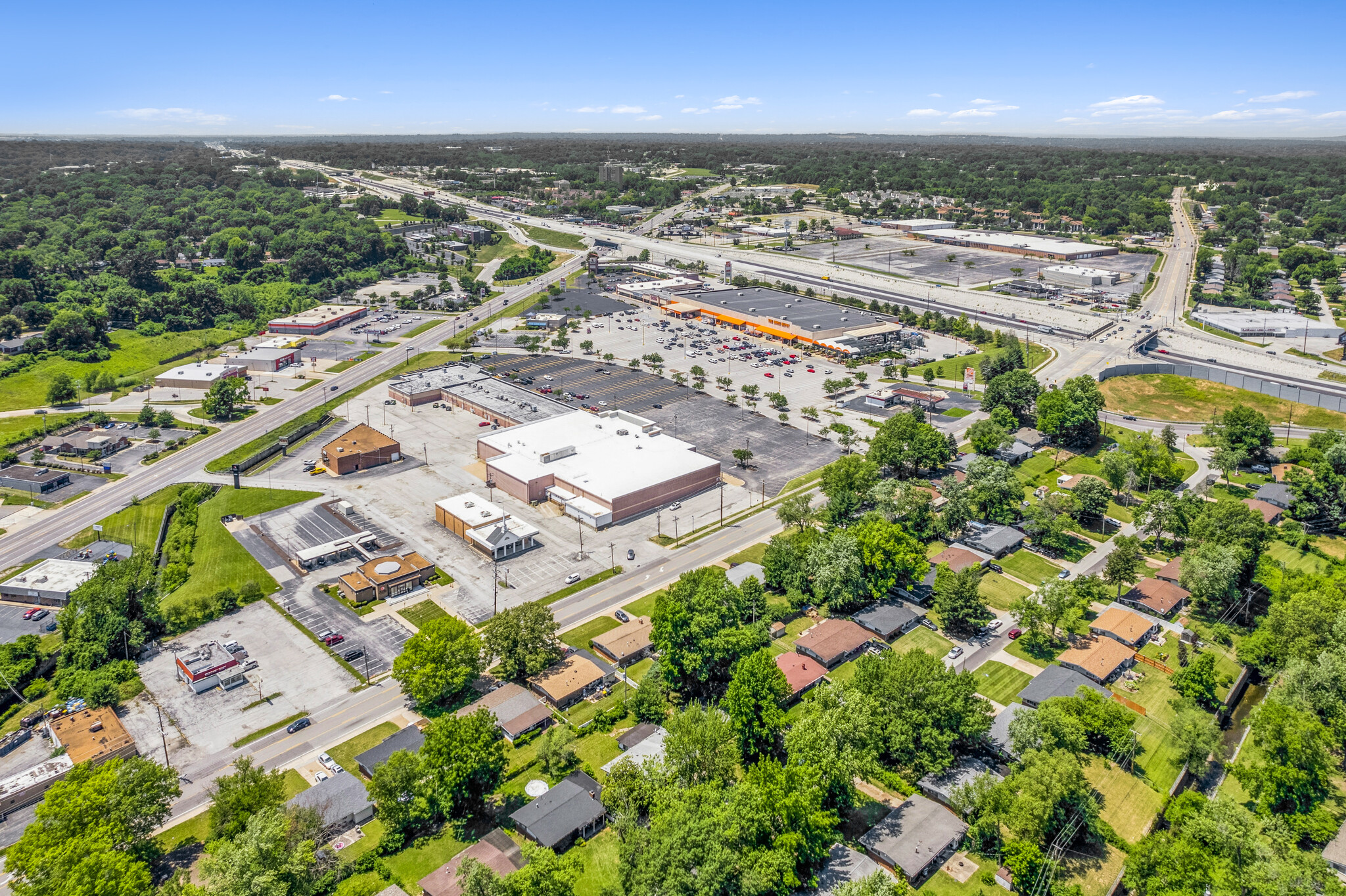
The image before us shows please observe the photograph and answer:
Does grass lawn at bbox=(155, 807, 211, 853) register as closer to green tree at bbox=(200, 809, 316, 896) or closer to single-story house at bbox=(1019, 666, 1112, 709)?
green tree at bbox=(200, 809, 316, 896)

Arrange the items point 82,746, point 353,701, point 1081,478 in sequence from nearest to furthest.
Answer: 1. point 82,746
2. point 353,701
3. point 1081,478

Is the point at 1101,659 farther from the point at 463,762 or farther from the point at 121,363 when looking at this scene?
the point at 121,363

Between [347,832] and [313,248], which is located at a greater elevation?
[313,248]

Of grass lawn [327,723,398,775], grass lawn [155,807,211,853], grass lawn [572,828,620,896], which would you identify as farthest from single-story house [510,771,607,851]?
grass lawn [155,807,211,853]

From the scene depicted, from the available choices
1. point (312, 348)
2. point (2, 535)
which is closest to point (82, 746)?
point (2, 535)

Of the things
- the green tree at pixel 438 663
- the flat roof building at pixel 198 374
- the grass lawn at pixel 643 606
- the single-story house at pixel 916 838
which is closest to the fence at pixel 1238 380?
the grass lawn at pixel 643 606

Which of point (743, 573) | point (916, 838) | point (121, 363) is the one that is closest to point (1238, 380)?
point (743, 573)

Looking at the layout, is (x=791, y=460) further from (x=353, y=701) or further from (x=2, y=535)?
(x=2, y=535)
